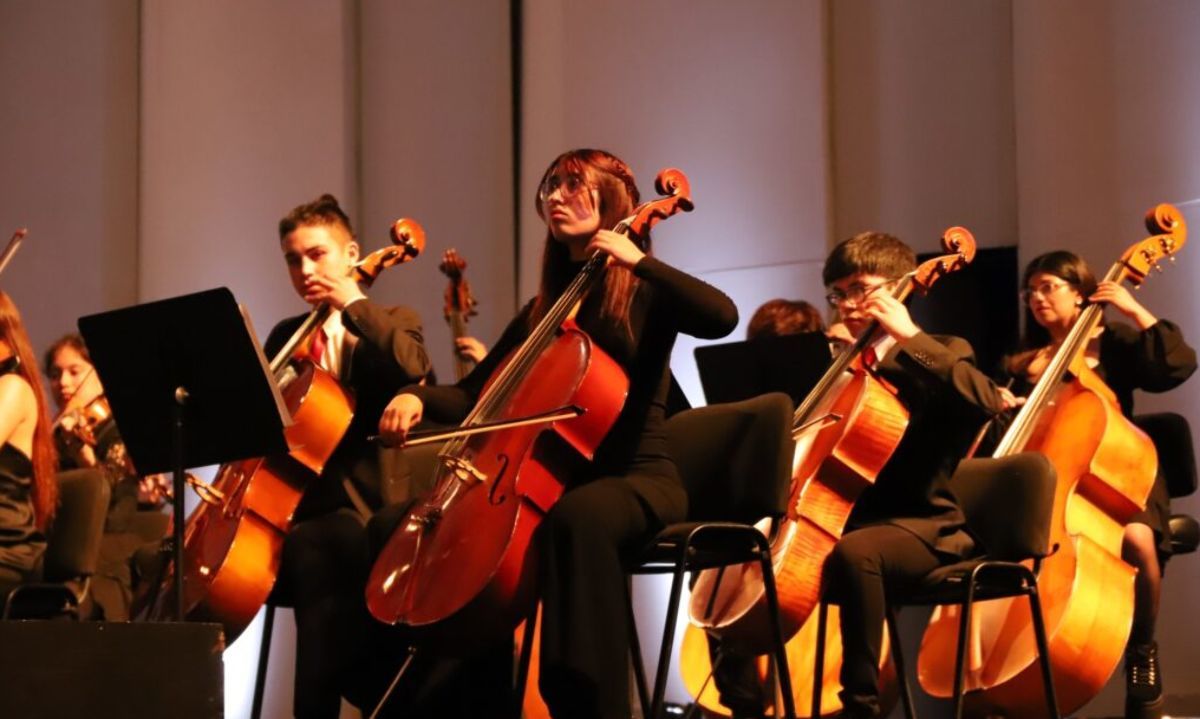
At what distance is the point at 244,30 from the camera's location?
18.8ft

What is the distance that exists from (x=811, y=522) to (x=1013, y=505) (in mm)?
394

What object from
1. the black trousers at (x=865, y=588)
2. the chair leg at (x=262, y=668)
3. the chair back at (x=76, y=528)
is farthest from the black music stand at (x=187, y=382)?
the black trousers at (x=865, y=588)

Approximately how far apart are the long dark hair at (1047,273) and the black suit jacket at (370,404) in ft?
5.20

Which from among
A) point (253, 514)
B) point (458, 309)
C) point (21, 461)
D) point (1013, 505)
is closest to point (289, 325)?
point (253, 514)

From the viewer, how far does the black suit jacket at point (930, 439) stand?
322 cm

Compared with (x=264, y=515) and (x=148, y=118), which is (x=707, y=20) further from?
(x=264, y=515)

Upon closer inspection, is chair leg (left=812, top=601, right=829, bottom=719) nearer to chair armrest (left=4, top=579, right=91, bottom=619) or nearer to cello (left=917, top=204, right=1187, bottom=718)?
cello (left=917, top=204, right=1187, bottom=718)

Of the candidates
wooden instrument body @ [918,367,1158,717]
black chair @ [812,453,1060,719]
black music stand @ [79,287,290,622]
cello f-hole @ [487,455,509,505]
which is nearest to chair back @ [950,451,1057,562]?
black chair @ [812,453,1060,719]

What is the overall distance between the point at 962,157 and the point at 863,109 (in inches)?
14.6

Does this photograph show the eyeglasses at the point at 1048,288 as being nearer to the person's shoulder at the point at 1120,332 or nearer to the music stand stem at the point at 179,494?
the person's shoulder at the point at 1120,332

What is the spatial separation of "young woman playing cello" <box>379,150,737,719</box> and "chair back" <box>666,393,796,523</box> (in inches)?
4.4

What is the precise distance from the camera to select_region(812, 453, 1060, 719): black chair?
303cm

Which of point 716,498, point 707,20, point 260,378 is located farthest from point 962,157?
point 260,378

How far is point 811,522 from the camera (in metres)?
3.16
